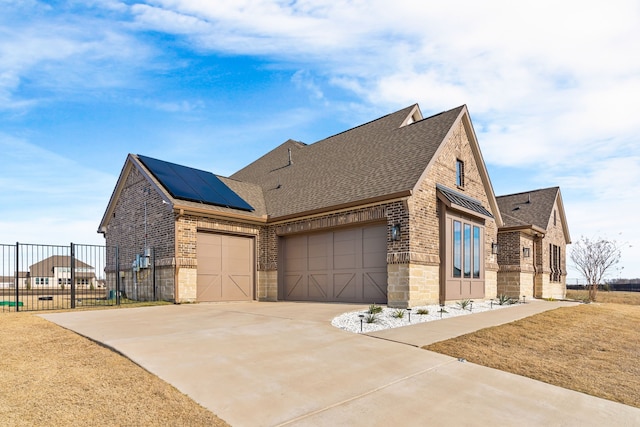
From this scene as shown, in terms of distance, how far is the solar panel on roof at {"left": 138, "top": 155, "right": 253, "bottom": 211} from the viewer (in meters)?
16.2

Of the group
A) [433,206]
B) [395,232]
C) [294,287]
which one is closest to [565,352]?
[395,232]

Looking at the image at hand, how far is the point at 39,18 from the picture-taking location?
33.2 ft

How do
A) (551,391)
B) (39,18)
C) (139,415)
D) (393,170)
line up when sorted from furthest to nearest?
(393,170) → (39,18) → (551,391) → (139,415)

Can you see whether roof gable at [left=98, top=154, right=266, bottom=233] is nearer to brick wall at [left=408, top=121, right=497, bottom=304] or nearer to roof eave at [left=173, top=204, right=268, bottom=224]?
roof eave at [left=173, top=204, right=268, bottom=224]

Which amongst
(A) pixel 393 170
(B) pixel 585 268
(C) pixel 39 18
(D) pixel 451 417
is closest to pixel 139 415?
(D) pixel 451 417

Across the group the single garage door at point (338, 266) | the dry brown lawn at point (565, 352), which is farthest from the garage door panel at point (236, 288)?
the dry brown lawn at point (565, 352)

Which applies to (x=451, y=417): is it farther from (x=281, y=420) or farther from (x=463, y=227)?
(x=463, y=227)

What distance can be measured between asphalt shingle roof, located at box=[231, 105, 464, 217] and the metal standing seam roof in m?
1.46

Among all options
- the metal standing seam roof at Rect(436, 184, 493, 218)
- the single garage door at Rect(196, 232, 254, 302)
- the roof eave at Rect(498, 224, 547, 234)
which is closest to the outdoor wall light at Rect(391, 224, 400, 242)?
the metal standing seam roof at Rect(436, 184, 493, 218)

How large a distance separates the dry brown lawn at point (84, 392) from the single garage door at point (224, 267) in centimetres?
886

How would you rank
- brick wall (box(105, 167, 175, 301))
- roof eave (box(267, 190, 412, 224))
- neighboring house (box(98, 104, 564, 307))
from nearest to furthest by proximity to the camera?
roof eave (box(267, 190, 412, 224)), neighboring house (box(98, 104, 564, 307)), brick wall (box(105, 167, 175, 301))

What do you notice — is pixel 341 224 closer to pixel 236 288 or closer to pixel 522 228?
pixel 236 288

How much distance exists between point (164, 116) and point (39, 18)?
541 centimetres

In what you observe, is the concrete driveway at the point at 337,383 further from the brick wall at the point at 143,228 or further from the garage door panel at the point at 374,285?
the brick wall at the point at 143,228
